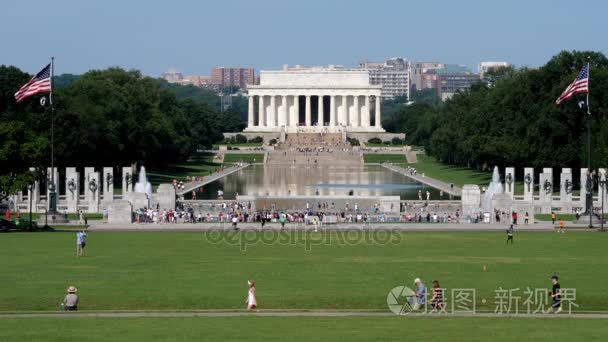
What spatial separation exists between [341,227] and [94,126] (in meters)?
41.0

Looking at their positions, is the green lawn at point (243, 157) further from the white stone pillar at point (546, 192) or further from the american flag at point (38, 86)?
the american flag at point (38, 86)

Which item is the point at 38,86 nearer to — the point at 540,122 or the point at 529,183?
the point at 529,183

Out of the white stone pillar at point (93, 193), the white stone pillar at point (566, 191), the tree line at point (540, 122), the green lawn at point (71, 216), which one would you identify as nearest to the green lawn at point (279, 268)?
the green lawn at point (71, 216)

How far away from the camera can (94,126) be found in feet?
326

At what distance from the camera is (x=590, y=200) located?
6506 centimetres

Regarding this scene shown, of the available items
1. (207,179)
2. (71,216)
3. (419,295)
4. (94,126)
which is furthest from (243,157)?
(419,295)

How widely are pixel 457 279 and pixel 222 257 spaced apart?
10.3 metres

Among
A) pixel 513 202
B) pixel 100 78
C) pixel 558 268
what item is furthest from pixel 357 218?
pixel 100 78

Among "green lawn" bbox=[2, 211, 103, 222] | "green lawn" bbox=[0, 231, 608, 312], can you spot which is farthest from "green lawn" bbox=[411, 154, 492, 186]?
"green lawn" bbox=[0, 231, 608, 312]

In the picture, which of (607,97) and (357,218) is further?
(607,97)

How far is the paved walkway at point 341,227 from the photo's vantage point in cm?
6222

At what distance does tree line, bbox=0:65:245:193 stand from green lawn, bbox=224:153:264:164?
5885 millimetres

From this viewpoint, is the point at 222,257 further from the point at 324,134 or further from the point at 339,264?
the point at 324,134

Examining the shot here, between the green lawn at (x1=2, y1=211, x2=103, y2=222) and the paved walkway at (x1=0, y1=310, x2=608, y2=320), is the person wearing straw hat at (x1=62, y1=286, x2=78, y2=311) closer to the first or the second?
the paved walkway at (x1=0, y1=310, x2=608, y2=320)
